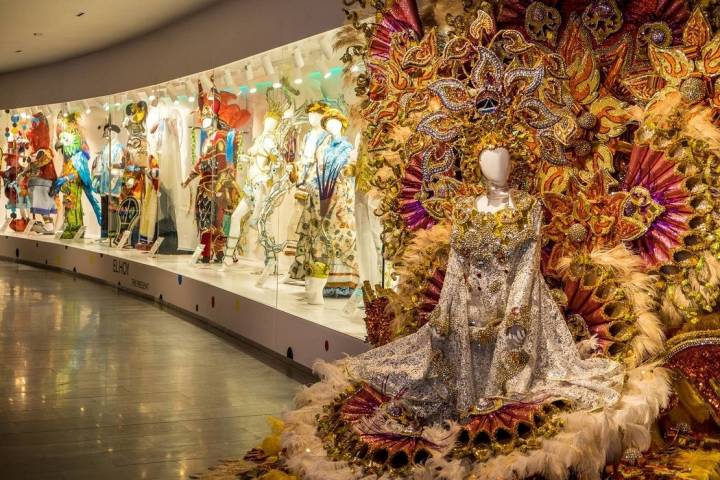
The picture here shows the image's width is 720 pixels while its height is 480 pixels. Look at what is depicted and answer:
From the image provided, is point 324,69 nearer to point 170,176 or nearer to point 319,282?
point 319,282

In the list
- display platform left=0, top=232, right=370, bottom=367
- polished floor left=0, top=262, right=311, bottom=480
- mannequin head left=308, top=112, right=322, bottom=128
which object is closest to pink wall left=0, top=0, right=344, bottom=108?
mannequin head left=308, top=112, right=322, bottom=128

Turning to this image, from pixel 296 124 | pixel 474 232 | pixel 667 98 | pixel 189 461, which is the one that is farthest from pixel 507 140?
pixel 296 124

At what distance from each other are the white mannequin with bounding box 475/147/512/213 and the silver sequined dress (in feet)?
0.16

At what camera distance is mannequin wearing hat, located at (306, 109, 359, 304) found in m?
7.00

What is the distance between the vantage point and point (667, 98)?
445cm

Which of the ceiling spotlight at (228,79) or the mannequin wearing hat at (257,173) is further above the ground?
the ceiling spotlight at (228,79)

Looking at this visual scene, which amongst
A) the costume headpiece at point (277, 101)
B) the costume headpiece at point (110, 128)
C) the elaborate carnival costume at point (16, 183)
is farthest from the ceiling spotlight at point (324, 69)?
the elaborate carnival costume at point (16, 183)

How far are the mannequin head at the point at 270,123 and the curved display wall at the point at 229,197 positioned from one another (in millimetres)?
18

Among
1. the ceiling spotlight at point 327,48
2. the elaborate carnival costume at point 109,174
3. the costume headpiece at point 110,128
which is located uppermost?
the costume headpiece at point 110,128

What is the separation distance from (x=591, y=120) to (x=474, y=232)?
2.81ft

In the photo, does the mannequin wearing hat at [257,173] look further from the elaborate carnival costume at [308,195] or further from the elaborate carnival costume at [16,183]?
the elaborate carnival costume at [16,183]

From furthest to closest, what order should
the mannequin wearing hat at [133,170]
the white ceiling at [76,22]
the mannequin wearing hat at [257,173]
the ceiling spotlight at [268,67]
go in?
1. the mannequin wearing hat at [133,170]
2. the white ceiling at [76,22]
3. the mannequin wearing hat at [257,173]
4. the ceiling spotlight at [268,67]

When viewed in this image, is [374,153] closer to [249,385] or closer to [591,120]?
[591,120]

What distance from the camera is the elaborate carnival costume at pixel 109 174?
543 inches
